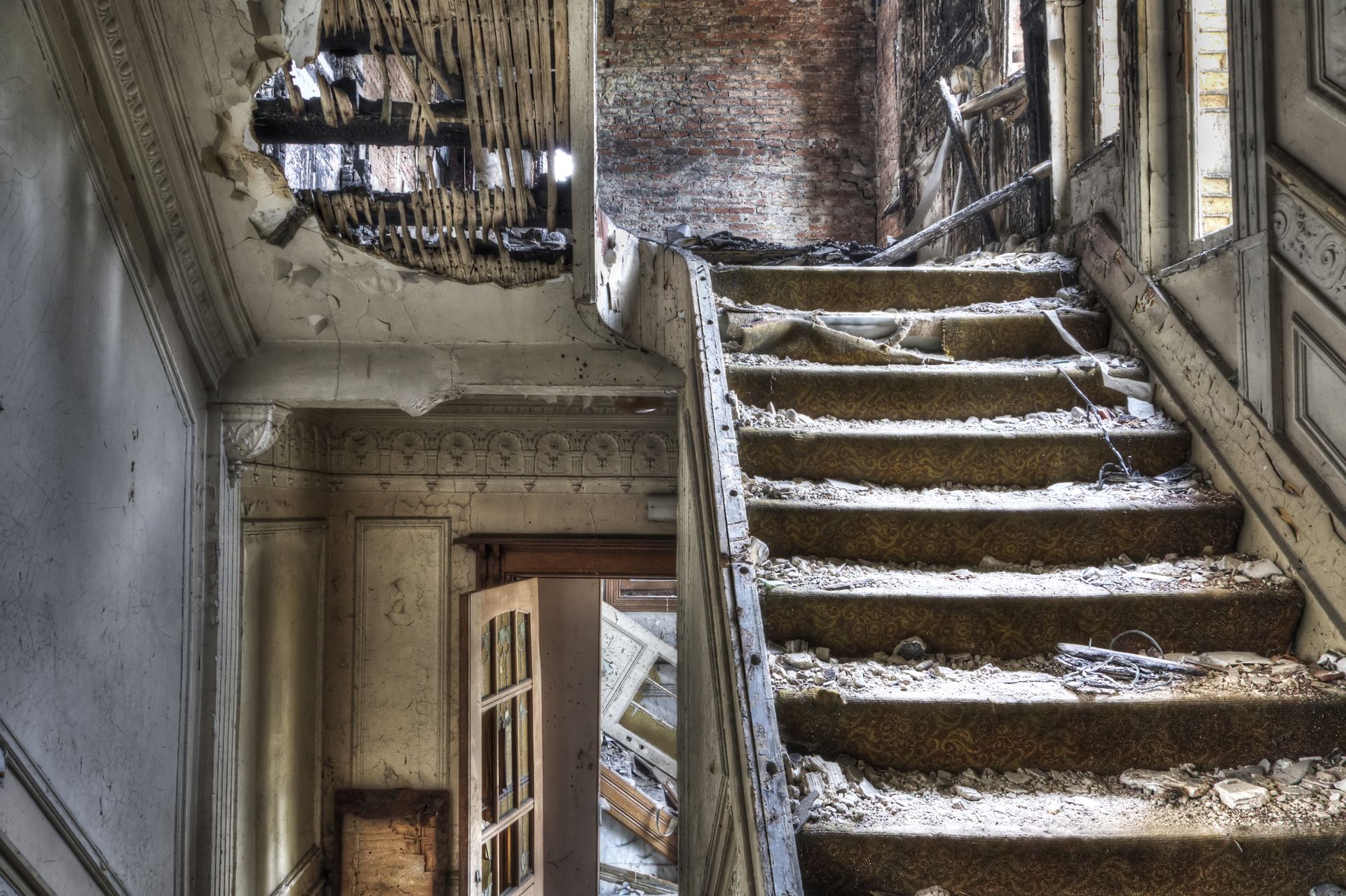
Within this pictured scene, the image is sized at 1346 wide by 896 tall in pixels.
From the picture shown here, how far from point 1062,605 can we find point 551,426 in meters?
2.52

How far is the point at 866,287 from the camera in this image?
2939 mm

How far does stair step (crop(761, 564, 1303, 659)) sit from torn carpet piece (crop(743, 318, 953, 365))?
99 centimetres

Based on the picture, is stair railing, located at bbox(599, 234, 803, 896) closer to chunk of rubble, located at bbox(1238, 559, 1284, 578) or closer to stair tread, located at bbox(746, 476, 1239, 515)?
stair tread, located at bbox(746, 476, 1239, 515)

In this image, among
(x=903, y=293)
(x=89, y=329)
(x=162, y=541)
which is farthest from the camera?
(x=903, y=293)

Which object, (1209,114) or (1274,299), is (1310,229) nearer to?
(1274,299)

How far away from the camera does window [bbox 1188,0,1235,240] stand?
2.46m

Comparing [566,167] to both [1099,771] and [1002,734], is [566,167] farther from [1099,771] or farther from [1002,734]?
[1099,771]

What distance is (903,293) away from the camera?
2941mm

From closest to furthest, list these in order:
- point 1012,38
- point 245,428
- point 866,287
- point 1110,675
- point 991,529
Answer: point 1110,675 < point 991,529 < point 245,428 < point 866,287 < point 1012,38

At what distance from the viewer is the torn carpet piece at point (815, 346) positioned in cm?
262

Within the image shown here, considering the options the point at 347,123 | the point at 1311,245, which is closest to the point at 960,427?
the point at 1311,245

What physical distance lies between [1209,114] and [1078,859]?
88.0 inches

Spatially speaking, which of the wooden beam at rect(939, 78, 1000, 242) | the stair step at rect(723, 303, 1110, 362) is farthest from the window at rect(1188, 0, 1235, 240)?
the wooden beam at rect(939, 78, 1000, 242)

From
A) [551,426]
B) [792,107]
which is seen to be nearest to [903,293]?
[551,426]
